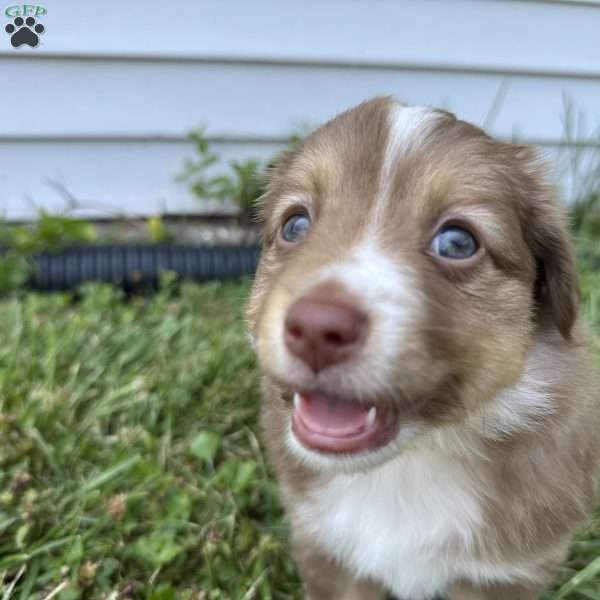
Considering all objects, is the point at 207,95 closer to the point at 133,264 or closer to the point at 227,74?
the point at 227,74

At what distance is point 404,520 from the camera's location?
222cm

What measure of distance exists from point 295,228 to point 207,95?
10.5 feet

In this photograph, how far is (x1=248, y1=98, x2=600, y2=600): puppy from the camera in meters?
1.67

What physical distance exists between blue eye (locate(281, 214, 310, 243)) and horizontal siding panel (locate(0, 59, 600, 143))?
2.98m

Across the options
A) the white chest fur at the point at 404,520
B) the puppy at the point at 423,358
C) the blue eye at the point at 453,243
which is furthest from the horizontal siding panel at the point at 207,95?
the white chest fur at the point at 404,520

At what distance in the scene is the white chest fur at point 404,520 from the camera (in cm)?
217

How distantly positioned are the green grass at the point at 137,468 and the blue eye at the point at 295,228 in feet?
4.09

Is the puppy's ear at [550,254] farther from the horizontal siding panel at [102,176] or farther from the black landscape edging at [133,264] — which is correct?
the horizontal siding panel at [102,176]

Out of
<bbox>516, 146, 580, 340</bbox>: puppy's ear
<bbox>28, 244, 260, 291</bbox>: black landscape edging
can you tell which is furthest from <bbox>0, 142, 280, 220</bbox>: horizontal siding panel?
<bbox>516, 146, 580, 340</bbox>: puppy's ear

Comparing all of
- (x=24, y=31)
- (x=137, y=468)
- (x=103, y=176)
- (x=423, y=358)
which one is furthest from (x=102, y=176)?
(x=423, y=358)

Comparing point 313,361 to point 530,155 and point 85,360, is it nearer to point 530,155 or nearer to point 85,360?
point 530,155

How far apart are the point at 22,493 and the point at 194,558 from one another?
72 cm

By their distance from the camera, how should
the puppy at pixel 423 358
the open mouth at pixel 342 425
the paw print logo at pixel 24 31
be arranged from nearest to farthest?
the puppy at pixel 423 358, the open mouth at pixel 342 425, the paw print logo at pixel 24 31

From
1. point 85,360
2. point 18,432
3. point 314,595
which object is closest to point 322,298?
point 314,595
